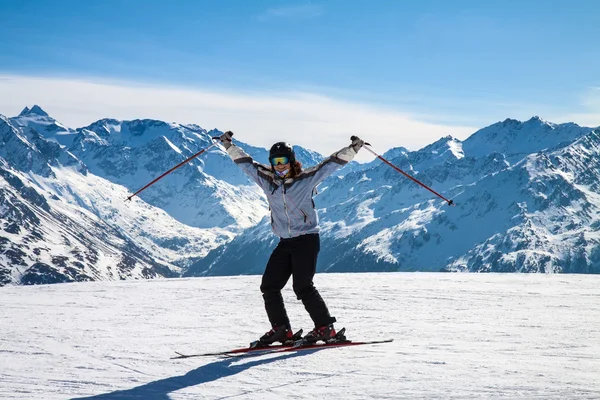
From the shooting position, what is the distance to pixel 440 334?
8.30m

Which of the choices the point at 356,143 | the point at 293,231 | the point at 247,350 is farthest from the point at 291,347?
the point at 356,143

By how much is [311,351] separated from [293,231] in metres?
1.43

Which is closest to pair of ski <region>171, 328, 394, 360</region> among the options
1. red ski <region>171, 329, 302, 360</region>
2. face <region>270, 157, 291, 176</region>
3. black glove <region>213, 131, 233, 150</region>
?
red ski <region>171, 329, 302, 360</region>

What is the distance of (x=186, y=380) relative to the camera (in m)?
5.81

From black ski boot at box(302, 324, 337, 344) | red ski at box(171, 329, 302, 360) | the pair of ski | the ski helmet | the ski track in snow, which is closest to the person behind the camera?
the ski track in snow

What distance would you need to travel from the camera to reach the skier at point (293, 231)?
24.9 ft

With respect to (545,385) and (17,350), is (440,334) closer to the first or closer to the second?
(545,385)

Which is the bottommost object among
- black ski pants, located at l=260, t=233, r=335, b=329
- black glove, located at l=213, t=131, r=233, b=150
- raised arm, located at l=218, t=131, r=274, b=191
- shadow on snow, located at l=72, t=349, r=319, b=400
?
→ shadow on snow, located at l=72, t=349, r=319, b=400

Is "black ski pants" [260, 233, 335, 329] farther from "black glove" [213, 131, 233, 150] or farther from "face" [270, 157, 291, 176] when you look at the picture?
"black glove" [213, 131, 233, 150]

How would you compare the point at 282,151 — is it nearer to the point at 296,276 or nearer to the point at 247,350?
the point at 296,276

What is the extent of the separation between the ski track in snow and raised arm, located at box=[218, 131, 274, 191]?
2.05 m

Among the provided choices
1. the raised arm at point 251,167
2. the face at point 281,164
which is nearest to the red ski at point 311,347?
the raised arm at point 251,167

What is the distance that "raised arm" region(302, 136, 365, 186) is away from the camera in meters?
7.56

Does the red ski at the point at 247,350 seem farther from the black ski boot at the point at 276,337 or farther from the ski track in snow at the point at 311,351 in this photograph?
the ski track in snow at the point at 311,351
